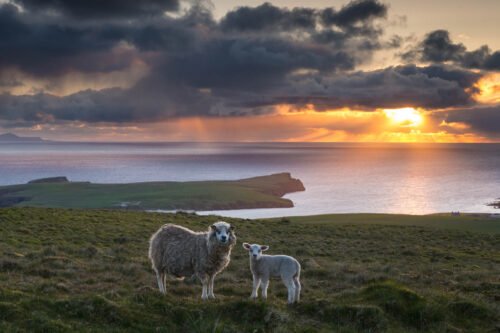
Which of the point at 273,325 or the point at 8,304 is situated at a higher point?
the point at 8,304

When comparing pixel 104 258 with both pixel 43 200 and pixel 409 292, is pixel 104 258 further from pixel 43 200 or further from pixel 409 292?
pixel 43 200

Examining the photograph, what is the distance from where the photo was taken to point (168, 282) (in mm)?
15531

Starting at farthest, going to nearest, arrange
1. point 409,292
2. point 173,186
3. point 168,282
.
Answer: point 173,186 → point 168,282 → point 409,292

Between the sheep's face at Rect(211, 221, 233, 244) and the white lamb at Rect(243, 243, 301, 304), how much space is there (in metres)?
0.88

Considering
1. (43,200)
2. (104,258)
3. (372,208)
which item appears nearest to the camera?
(104,258)

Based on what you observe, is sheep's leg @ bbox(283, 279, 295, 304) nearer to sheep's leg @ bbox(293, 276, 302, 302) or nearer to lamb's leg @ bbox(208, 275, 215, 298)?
sheep's leg @ bbox(293, 276, 302, 302)

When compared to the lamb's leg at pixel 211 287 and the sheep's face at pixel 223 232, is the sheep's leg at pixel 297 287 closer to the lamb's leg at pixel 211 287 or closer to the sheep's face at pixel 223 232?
the sheep's face at pixel 223 232

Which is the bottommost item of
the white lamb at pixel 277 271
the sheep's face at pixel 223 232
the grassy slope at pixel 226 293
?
the grassy slope at pixel 226 293

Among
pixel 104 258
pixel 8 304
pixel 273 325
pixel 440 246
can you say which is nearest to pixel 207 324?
pixel 273 325

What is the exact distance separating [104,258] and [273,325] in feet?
43.1

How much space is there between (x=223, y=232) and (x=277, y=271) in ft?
6.71

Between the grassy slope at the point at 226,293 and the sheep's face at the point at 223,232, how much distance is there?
1738mm

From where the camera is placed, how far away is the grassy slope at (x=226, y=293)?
409 inches

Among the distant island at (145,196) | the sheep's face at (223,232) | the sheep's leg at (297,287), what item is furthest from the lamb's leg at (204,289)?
the distant island at (145,196)
